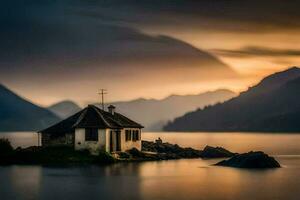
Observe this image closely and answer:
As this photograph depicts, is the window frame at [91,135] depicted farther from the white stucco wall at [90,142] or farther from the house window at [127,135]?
the house window at [127,135]

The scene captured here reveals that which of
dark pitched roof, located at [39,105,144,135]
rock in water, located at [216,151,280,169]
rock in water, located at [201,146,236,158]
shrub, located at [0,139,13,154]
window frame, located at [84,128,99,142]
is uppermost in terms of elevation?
dark pitched roof, located at [39,105,144,135]

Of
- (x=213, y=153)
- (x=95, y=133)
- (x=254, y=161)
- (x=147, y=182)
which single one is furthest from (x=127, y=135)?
(x=147, y=182)

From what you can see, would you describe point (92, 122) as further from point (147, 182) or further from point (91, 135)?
point (147, 182)

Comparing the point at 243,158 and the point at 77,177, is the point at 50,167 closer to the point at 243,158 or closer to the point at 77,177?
the point at 77,177

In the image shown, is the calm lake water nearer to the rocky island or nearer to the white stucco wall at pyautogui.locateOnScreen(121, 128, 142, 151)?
the rocky island

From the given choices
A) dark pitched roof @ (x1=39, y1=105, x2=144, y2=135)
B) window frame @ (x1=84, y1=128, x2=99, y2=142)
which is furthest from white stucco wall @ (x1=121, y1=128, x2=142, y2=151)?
window frame @ (x1=84, y1=128, x2=99, y2=142)

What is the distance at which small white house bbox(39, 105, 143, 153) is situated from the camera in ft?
277

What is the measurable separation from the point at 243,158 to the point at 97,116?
63.7 feet

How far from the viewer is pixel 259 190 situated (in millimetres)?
Result: 59031

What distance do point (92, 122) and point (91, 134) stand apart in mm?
1605

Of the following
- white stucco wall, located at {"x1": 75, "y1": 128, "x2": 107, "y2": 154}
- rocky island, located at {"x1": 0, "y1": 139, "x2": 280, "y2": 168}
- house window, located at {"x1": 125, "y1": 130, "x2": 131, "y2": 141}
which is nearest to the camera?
rocky island, located at {"x1": 0, "y1": 139, "x2": 280, "y2": 168}

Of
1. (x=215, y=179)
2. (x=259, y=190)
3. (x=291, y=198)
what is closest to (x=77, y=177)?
(x=215, y=179)

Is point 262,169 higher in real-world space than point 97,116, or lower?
lower

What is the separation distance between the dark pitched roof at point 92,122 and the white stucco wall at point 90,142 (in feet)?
2.42
